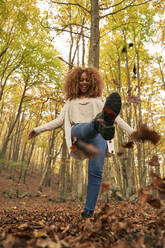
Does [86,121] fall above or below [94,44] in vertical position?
below

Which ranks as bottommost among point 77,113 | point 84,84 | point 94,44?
point 77,113

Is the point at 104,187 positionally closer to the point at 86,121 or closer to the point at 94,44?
the point at 86,121

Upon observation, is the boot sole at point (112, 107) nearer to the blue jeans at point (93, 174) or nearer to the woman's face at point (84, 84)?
the blue jeans at point (93, 174)

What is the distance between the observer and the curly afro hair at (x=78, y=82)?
2.54 m

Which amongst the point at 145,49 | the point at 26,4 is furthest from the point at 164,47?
the point at 26,4

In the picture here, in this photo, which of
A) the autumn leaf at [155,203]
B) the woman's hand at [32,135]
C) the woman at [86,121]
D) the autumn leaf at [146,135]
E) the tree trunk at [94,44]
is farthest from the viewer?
the tree trunk at [94,44]

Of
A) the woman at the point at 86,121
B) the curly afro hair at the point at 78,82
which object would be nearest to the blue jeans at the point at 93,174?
the woman at the point at 86,121

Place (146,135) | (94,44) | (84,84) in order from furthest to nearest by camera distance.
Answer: (94,44) → (84,84) → (146,135)

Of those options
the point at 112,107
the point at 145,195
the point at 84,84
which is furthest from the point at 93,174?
the point at 84,84

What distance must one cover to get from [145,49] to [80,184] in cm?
760

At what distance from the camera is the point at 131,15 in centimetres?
751

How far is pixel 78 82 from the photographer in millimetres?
2564

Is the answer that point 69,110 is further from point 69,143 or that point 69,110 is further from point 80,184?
point 80,184

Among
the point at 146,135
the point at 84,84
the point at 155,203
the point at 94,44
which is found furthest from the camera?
the point at 94,44
